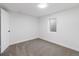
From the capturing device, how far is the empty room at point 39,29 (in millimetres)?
3006

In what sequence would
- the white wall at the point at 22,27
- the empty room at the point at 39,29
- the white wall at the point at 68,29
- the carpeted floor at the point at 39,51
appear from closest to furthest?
the carpeted floor at the point at 39,51, the empty room at the point at 39,29, the white wall at the point at 68,29, the white wall at the point at 22,27

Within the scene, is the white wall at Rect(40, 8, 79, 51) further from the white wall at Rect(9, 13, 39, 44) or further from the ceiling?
the white wall at Rect(9, 13, 39, 44)

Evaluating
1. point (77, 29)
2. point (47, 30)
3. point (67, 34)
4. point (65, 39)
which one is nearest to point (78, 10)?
point (77, 29)

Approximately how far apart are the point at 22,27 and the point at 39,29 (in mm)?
1834

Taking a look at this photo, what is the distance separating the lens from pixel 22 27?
500 cm

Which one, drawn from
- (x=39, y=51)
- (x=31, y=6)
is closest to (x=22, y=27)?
(x=31, y=6)

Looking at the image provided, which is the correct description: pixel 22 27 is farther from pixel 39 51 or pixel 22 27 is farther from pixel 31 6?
pixel 39 51

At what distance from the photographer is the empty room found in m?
3.01

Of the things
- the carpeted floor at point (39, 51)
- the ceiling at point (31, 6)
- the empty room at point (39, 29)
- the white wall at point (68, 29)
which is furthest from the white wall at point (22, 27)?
the white wall at point (68, 29)

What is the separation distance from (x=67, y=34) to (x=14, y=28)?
2991 millimetres

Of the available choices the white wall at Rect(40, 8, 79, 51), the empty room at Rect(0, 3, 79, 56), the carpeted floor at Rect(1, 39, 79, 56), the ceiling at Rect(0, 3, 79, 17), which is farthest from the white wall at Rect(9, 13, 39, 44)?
the white wall at Rect(40, 8, 79, 51)

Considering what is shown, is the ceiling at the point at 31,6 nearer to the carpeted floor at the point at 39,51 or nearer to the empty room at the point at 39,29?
the empty room at the point at 39,29

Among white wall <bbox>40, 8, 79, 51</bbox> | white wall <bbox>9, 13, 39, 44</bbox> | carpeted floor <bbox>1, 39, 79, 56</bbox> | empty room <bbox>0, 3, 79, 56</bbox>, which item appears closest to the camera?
carpeted floor <bbox>1, 39, 79, 56</bbox>

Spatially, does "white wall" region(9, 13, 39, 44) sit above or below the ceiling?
below
